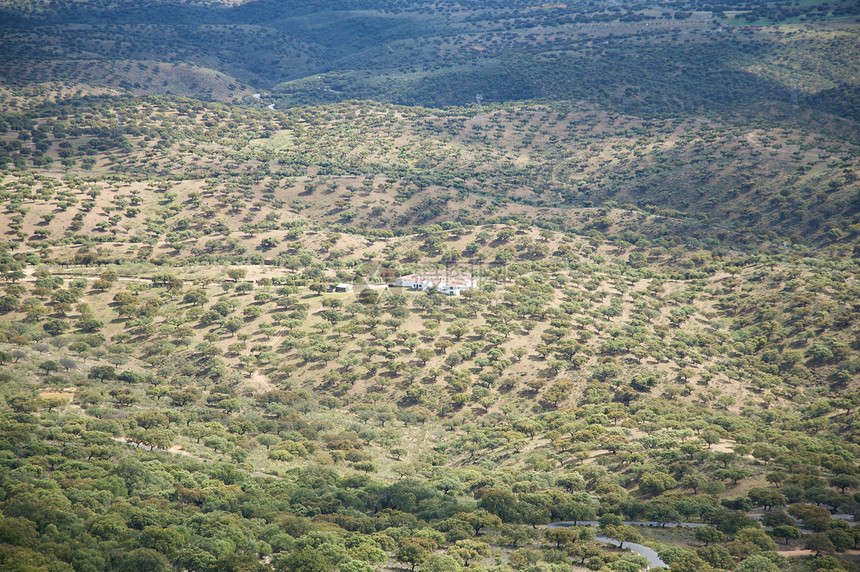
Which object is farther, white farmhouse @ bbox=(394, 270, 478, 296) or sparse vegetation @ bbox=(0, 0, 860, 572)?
white farmhouse @ bbox=(394, 270, 478, 296)

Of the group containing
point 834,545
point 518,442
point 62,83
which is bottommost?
point 518,442

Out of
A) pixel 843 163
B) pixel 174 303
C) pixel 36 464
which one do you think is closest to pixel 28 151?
pixel 174 303

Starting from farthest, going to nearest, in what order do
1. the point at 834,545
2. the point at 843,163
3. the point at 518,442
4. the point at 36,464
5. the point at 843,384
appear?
the point at 843,163, the point at 843,384, the point at 518,442, the point at 36,464, the point at 834,545

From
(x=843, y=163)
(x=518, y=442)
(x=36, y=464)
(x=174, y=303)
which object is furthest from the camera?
(x=843, y=163)

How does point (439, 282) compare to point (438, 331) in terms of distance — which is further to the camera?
point (439, 282)

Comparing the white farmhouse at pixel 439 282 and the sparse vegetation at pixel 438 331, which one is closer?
the sparse vegetation at pixel 438 331

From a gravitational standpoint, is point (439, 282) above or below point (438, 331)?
above

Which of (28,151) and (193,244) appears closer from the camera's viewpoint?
(193,244)

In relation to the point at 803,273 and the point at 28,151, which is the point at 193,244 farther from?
the point at 803,273
